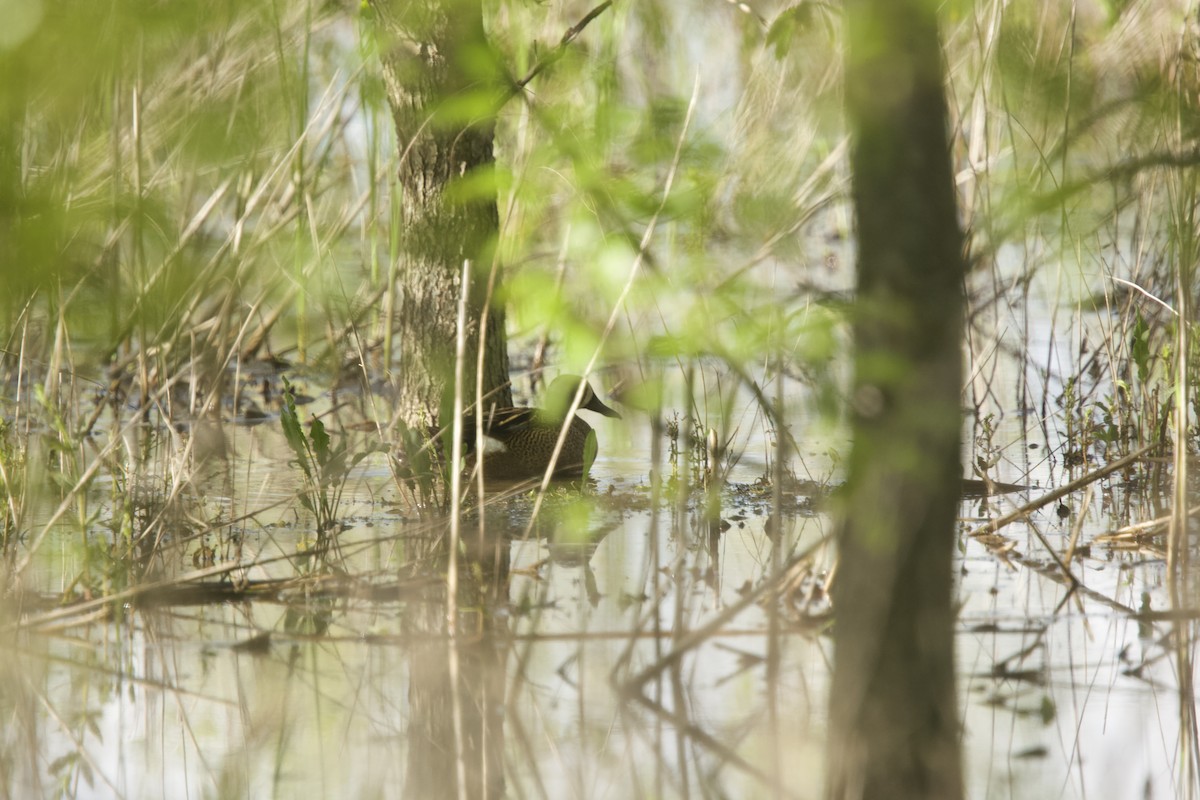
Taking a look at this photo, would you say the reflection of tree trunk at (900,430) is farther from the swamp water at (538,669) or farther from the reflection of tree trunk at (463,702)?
the reflection of tree trunk at (463,702)

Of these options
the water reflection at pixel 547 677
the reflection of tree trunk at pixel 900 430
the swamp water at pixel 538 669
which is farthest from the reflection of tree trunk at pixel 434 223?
the reflection of tree trunk at pixel 900 430

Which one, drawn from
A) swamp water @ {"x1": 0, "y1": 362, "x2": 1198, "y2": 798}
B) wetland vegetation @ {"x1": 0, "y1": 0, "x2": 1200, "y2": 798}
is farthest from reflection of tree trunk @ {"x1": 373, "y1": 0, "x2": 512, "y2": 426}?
swamp water @ {"x1": 0, "y1": 362, "x2": 1198, "y2": 798}

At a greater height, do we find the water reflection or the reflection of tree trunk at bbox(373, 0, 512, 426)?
the reflection of tree trunk at bbox(373, 0, 512, 426)

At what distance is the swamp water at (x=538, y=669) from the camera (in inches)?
92.1

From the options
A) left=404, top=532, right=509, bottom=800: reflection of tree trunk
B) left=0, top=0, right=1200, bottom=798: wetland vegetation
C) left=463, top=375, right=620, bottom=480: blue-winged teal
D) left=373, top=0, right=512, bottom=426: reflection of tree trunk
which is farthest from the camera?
left=463, top=375, right=620, bottom=480: blue-winged teal

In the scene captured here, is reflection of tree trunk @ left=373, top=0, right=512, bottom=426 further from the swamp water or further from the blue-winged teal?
the swamp water

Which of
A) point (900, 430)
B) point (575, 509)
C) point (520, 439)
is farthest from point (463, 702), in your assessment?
point (520, 439)

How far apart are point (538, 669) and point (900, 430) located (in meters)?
1.27

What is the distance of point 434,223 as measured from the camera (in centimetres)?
478

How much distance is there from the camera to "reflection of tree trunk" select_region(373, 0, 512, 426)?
442 cm

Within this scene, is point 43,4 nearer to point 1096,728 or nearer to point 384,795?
point 384,795

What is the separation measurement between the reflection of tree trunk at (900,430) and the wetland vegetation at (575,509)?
0.05 m

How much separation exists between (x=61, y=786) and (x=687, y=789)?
1.09 m

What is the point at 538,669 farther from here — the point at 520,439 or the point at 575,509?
the point at 520,439
